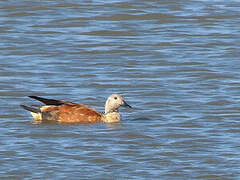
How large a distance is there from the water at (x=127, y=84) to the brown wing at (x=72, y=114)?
231 mm

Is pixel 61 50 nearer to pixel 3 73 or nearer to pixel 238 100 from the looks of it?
pixel 3 73

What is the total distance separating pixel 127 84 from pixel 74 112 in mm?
2060

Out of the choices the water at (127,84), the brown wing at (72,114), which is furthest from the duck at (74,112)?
the water at (127,84)

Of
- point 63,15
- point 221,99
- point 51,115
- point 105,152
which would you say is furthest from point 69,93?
point 63,15

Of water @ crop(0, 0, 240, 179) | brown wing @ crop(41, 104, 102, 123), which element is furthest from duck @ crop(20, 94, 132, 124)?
water @ crop(0, 0, 240, 179)

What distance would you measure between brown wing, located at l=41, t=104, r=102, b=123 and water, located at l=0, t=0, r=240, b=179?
23cm

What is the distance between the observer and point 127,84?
15.2 metres

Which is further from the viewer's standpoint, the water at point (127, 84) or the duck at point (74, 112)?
the duck at point (74, 112)

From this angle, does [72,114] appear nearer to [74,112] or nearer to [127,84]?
[74,112]

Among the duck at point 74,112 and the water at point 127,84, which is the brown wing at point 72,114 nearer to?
the duck at point 74,112

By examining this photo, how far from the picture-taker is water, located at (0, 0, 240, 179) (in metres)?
10.9

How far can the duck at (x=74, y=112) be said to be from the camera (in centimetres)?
1323

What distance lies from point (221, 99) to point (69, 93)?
2175 millimetres

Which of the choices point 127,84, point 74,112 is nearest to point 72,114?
point 74,112
